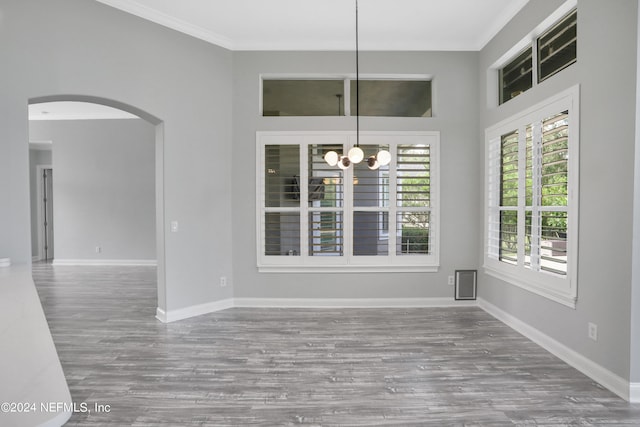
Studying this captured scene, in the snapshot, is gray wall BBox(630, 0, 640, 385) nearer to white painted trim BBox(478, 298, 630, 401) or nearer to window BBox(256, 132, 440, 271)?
white painted trim BBox(478, 298, 630, 401)

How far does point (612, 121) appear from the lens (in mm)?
2373

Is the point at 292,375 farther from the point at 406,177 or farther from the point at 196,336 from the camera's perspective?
the point at 406,177

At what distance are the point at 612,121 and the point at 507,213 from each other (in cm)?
151

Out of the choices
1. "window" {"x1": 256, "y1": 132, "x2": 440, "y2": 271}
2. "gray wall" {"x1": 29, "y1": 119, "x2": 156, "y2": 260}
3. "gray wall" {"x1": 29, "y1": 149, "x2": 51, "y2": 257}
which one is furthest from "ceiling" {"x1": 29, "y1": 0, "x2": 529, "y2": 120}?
"gray wall" {"x1": 29, "y1": 149, "x2": 51, "y2": 257}

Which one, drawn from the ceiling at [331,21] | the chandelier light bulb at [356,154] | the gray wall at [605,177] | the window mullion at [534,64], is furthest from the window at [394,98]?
the gray wall at [605,177]

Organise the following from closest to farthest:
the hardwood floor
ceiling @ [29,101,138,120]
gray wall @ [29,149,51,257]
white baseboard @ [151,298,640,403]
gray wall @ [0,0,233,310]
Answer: the hardwood floor
white baseboard @ [151,298,640,403]
gray wall @ [0,0,233,310]
ceiling @ [29,101,138,120]
gray wall @ [29,149,51,257]

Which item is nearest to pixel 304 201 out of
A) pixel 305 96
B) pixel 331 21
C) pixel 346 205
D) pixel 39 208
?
pixel 346 205

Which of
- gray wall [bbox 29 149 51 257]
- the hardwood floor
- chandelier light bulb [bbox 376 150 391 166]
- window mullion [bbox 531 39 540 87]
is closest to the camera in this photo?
the hardwood floor

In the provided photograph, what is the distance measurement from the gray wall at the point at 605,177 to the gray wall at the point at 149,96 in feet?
12.0

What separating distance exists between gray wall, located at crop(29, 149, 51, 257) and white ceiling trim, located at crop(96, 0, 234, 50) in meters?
6.55

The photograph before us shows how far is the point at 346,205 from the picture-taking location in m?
4.29

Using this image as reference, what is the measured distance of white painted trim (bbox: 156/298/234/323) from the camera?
380 cm

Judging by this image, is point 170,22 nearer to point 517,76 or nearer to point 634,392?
point 517,76

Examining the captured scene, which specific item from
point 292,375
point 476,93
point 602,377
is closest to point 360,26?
point 476,93
